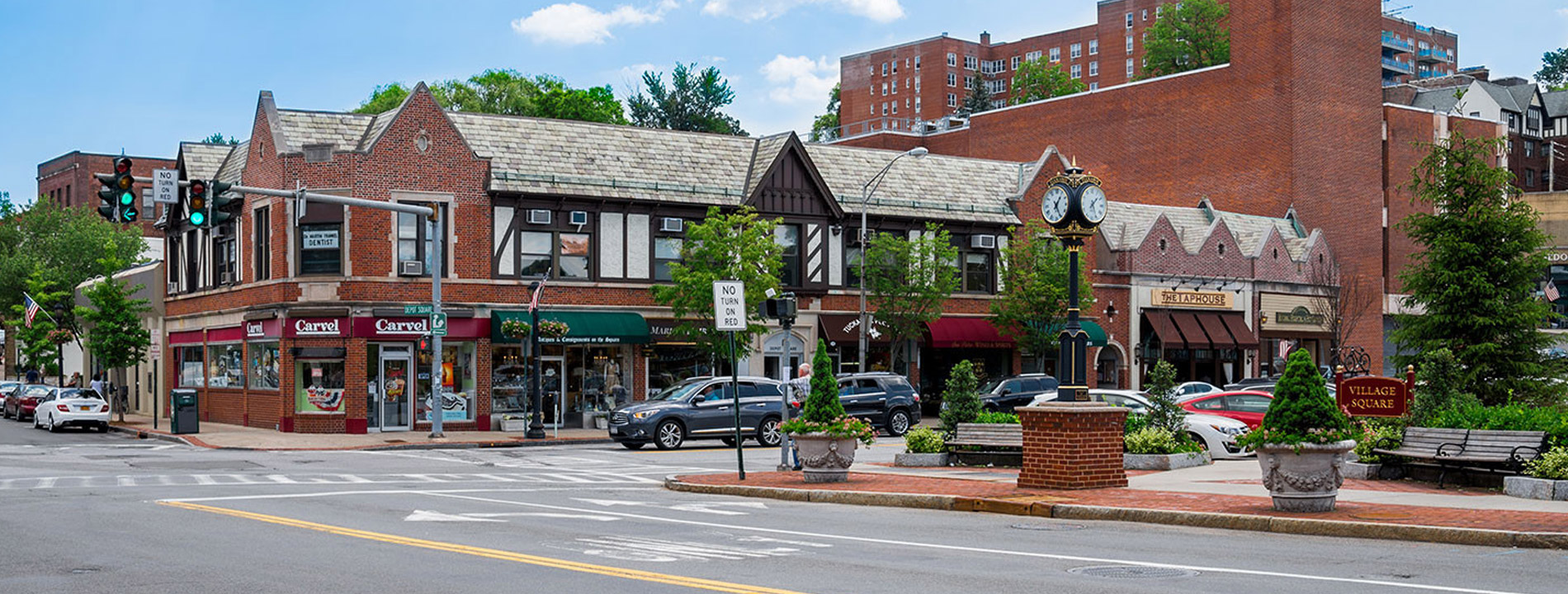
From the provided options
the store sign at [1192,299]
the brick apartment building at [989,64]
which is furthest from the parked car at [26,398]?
the brick apartment building at [989,64]

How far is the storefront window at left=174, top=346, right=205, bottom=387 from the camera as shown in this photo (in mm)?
47156

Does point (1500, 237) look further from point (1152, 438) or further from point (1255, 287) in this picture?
point (1255, 287)

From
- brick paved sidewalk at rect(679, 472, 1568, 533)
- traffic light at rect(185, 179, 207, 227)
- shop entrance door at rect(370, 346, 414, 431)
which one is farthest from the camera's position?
shop entrance door at rect(370, 346, 414, 431)

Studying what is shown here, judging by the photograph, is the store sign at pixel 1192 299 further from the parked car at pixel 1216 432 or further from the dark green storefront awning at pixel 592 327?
the parked car at pixel 1216 432

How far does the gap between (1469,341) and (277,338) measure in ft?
94.0

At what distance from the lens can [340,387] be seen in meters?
39.0

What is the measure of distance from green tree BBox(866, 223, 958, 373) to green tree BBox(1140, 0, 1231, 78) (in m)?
53.6

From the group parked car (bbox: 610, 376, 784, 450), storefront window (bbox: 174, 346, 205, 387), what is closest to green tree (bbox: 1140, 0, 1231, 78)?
storefront window (bbox: 174, 346, 205, 387)

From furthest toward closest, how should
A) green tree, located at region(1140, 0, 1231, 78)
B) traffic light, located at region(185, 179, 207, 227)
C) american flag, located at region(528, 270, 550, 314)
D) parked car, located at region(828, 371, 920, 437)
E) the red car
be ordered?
green tree, located at region(1140, 0, 1231, 78)
parked car, located at region(828, 371, 920, 437)
american flag, located at region(528, 270, 550, 314)
the red car
traffic light, located at region(185, 179, 207, 227)

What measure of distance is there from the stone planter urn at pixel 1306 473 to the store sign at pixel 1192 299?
38.4m

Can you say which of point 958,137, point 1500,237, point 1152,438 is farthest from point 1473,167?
point 958,137

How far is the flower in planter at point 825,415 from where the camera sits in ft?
69.0

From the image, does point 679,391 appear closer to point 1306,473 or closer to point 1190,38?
point 1306,473

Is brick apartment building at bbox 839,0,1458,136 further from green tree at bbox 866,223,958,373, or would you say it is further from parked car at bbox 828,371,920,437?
parked car at bbox 828,371,920,437
